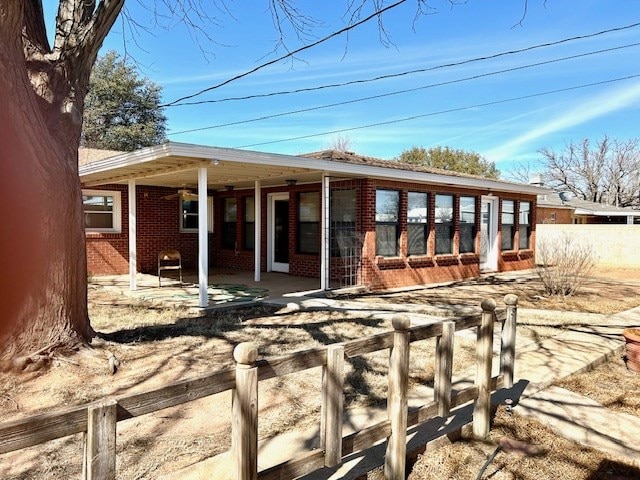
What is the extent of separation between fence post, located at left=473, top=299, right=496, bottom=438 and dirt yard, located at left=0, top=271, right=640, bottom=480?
0.21m

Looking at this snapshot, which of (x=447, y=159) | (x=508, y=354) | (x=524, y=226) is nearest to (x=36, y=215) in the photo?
(x=508, y=354)

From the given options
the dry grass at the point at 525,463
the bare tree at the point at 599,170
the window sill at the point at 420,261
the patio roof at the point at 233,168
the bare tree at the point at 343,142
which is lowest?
the dry grass at the point at 525,463

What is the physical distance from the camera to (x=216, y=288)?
407 inches

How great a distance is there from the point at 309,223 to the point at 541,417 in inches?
335

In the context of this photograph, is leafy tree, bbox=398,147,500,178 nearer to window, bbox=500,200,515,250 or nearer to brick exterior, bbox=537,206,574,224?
brick exterior, bbox=537,206,574,224

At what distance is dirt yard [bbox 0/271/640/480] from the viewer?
304 centimetres

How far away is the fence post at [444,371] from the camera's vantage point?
3262 mm

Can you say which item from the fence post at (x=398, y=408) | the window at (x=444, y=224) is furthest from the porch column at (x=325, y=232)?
the fence post at (x=398, y=408)

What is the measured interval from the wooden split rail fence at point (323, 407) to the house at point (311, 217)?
5257 mm

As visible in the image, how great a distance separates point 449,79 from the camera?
15.2 m

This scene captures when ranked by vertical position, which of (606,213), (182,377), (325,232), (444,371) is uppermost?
(606,213)

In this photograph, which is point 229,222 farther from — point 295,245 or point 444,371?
point 444,371

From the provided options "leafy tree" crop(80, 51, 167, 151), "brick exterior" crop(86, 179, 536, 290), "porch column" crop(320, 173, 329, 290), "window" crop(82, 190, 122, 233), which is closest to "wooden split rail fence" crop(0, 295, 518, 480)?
"porch column" crop(320, 173, 329, 290)

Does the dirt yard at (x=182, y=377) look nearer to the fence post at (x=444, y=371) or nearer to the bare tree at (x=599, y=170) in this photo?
the fence post at (x=444, y=371)
